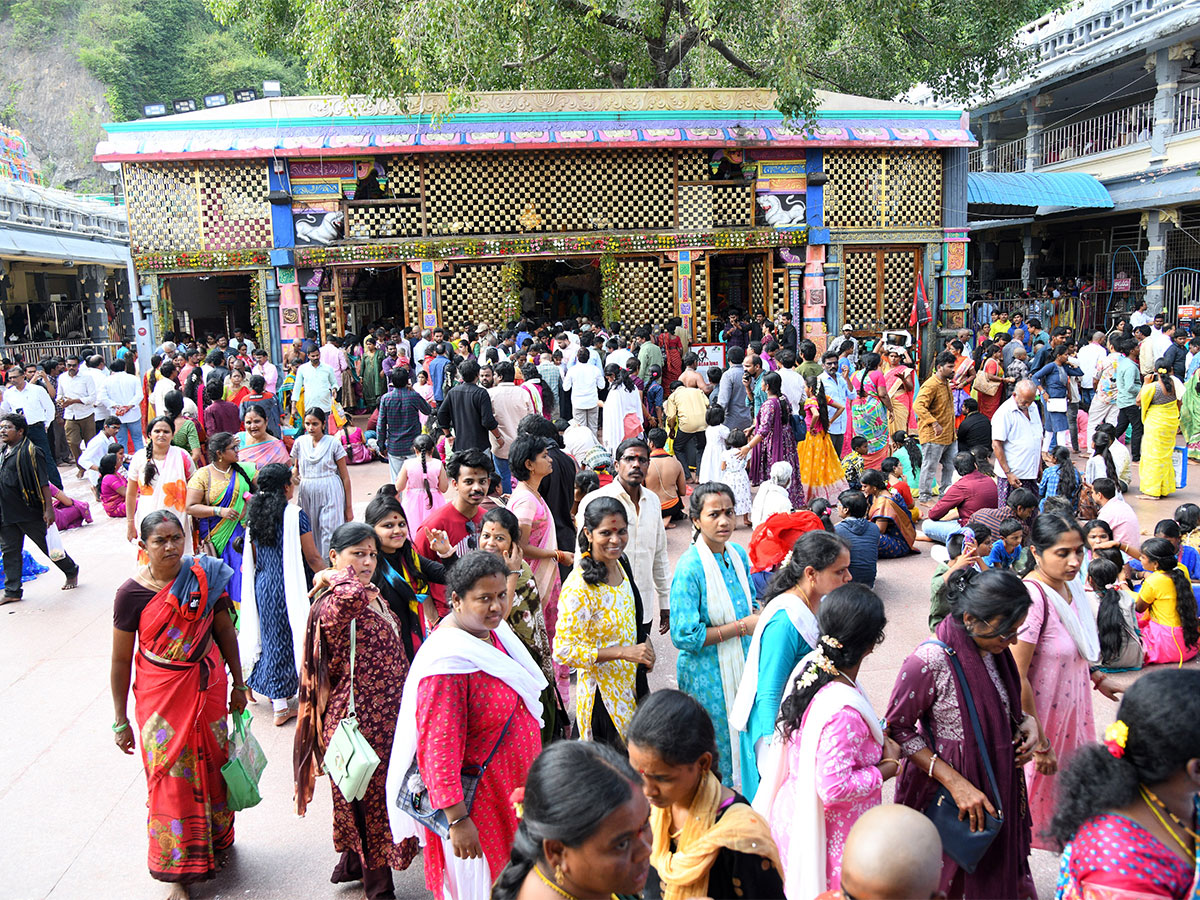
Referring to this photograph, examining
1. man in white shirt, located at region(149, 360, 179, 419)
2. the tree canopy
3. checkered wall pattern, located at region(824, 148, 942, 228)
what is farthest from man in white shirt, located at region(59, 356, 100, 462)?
checkered wall pattern, located at region(824, 148, 942, 228)

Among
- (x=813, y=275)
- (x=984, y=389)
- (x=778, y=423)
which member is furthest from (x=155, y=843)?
(x=813, y=275)

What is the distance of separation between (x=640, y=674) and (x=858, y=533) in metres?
2.99

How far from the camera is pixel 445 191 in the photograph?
Result: 15.2m

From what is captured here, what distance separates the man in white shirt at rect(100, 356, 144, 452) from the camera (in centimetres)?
1189

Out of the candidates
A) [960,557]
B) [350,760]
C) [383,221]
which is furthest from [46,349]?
[960,557]

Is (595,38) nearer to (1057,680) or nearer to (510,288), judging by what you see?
(510,288)

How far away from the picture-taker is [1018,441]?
7.77 m

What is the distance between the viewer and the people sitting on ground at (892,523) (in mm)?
7840

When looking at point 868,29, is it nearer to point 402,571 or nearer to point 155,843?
point 402,571

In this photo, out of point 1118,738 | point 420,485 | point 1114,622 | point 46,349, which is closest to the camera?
point 1118,738

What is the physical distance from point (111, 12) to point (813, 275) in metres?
34.4

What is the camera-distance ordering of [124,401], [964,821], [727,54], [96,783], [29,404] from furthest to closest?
[727,54], [124,401], [29,404], [96,783], [964,821]

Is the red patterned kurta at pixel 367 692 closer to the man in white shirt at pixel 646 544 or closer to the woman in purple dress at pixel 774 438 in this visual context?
the man in white shirt at pixel 646 544

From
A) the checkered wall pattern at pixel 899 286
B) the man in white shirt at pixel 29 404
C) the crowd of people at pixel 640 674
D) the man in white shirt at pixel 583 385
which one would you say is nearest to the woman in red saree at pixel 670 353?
the man in white shirt at pixel 583 385
